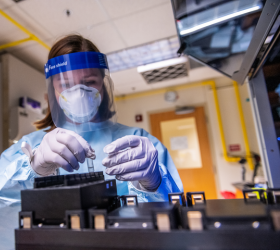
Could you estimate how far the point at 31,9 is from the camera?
1.72 metres

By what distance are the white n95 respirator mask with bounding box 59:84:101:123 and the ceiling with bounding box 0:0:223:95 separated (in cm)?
132

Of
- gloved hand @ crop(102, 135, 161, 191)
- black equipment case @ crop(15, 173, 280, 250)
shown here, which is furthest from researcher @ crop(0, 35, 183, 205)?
black equipment case @ crop(15, 173, 280, 250)

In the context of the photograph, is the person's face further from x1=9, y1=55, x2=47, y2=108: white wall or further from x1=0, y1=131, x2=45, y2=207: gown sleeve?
x1=9, y1=55, x2=47, y2=108: white wall

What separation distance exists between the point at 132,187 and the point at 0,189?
0.55 m

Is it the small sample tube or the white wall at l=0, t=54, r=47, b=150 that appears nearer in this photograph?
the small sample tube

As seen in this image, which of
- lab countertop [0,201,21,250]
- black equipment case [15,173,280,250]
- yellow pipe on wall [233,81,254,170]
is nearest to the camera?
black equipment case [15,173,280,250]

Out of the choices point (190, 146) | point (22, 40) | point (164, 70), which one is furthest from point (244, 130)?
point (22, 40)

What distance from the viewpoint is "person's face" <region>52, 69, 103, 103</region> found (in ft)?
2.44

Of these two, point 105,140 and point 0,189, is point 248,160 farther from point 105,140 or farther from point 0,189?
point 0,189

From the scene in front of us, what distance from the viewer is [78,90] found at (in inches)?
29.5

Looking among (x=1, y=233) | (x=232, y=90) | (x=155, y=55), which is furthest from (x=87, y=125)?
(x=232, y=90)

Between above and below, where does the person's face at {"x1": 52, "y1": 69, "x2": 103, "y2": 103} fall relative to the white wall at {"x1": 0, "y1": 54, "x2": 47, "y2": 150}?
below

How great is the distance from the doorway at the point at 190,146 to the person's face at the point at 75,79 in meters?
3.04

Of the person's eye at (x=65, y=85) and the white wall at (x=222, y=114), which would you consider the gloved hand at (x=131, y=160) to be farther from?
the white wall at (x=222, y=114)
